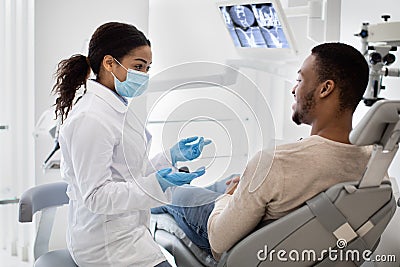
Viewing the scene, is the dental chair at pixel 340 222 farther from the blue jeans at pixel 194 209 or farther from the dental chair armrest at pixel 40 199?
→ the dental chair armrest at pixel 40 199

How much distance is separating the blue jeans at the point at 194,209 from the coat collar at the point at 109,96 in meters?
0.29

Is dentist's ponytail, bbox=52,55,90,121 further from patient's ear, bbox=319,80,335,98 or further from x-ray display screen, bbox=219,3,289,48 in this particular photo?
x-ray display screen, bbox=219,3,289,48

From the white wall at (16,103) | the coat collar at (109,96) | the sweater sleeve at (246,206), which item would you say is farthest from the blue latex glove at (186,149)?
the white wall at (16,103)

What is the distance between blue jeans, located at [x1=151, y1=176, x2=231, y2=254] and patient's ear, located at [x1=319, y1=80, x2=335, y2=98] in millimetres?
326

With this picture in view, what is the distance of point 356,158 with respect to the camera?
4.50 ft

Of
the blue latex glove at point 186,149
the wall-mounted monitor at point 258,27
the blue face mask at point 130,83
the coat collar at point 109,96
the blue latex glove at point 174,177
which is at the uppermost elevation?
the wall-mounted monitor at point 258,27

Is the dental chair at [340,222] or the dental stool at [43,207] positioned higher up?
the dental chair at [340,222]

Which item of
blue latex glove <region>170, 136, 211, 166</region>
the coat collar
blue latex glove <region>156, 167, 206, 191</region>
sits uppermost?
the coat collar

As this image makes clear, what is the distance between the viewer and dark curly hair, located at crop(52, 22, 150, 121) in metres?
1.49

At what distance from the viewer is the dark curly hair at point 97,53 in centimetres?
149

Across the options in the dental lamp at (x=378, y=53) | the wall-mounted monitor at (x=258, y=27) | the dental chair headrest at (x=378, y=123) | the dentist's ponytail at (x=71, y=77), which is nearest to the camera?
the dental chair headrest at (x=378, y=123)

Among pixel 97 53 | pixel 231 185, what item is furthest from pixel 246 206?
pixel 97 53

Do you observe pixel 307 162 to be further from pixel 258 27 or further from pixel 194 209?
pixel 258 27

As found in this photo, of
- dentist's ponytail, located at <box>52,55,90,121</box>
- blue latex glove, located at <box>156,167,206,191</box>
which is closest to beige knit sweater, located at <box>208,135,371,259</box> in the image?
blue latex glove, located at <box>156,167,206,191</box>
